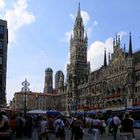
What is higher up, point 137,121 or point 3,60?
point 3,60

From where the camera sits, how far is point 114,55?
101 m

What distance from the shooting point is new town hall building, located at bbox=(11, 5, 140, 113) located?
91.5 meters

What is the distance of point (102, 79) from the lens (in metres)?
109

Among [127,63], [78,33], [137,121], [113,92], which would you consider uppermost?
[78,33]

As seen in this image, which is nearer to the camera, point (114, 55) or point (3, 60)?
point (3, 60)

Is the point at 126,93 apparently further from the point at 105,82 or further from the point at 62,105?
the point at 62,105

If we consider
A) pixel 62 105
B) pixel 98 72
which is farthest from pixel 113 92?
pixel 62 105

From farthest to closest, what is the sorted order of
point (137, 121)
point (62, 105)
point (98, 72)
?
point (62, 105) < point (98, 72) < point (137, 121)

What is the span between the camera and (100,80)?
111 metres

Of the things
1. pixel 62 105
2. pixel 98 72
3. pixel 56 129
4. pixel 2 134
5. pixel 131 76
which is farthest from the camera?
pixel 62 105

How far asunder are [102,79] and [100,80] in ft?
6.58

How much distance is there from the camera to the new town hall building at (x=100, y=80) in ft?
300

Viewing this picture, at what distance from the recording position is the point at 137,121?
54.5 metres

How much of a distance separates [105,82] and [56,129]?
86585 millimetres
